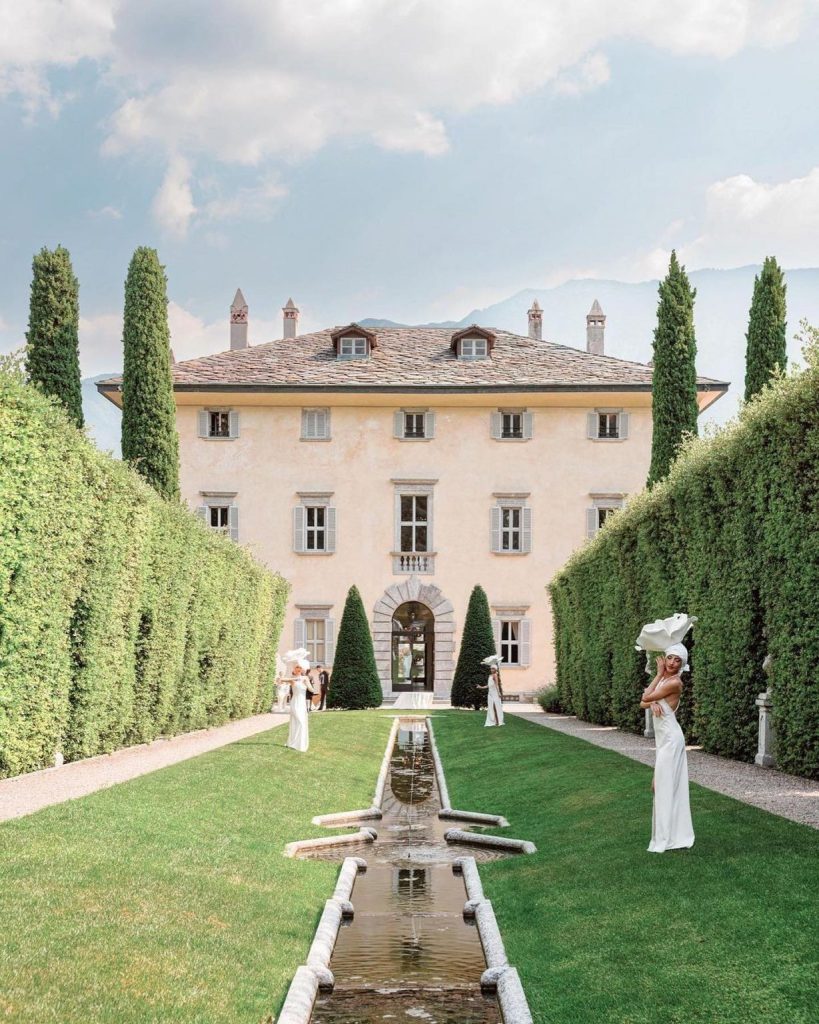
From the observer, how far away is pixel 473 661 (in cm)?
3400

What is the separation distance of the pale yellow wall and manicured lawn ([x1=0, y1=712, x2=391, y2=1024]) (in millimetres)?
27068

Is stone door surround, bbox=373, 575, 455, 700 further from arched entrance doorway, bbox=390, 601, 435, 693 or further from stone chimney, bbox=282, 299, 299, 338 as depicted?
stone chimney, bbox=282, 299, 299, 338

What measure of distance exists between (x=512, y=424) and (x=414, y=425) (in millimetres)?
3547

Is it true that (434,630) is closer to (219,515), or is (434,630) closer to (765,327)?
(219,515)

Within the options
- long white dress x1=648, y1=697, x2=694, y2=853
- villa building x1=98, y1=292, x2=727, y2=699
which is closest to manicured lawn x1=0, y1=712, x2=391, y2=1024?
long white dress x1=648, y1=697, x2=694, y2=853

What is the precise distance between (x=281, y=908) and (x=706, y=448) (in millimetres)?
11482

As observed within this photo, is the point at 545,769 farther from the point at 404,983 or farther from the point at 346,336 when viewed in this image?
the point at 346,336

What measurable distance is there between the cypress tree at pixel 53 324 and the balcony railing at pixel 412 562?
16.1 meters

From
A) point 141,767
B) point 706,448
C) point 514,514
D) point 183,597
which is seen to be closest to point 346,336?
point 514,514

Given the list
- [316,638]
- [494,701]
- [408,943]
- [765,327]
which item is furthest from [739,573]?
[316,638]

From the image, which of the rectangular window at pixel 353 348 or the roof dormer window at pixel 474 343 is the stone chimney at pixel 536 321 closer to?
the roof dormer window at pixel 474 343

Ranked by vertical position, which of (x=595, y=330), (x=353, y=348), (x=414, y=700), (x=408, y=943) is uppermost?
(x=595, y=330)

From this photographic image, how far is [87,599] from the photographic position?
15.2 meters

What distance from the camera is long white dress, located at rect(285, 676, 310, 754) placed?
1688 centimetres
